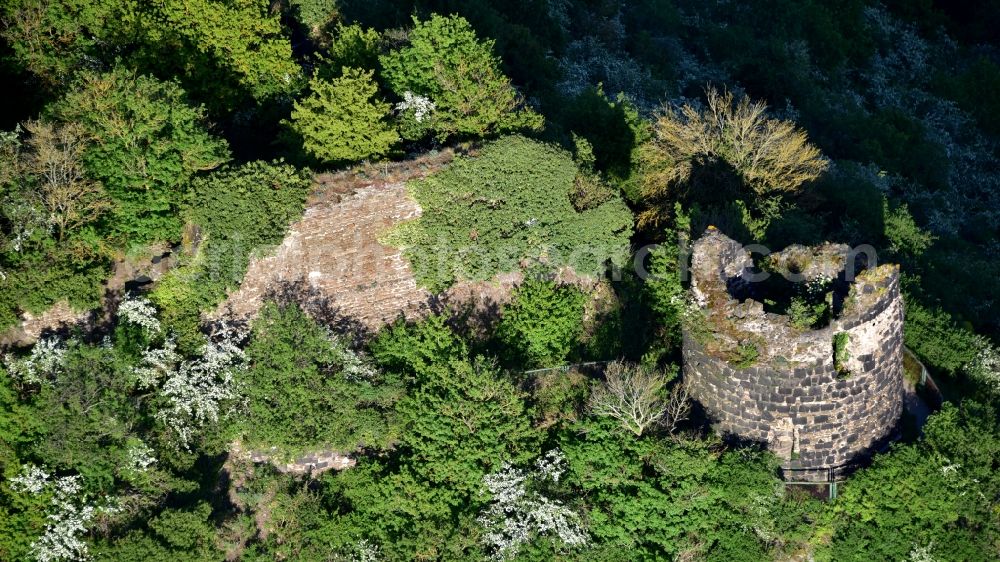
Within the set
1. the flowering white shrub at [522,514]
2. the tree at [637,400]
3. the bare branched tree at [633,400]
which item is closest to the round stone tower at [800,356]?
the tree at [637,400]

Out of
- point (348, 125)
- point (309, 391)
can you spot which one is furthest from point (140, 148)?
point (309, 391)

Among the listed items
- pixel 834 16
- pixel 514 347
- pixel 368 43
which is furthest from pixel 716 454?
pixel 834 16

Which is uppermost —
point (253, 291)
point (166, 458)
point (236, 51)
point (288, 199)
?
point (236, 51)

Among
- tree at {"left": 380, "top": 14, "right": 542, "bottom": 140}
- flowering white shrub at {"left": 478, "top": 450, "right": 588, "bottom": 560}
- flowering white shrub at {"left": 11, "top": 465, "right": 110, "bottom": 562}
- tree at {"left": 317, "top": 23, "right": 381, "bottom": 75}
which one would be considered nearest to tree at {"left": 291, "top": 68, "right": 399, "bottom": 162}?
tree at {"left": 380, "top": 14, "right": 542, "bottom": 140}

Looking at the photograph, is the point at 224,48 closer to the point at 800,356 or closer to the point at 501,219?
the point at 501,219

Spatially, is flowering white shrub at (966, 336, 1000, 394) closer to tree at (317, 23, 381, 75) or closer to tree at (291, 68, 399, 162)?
tree at (291, 68, 399, 162)

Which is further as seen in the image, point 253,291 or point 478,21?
point 478,21

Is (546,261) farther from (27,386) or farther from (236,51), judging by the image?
(27,386)
